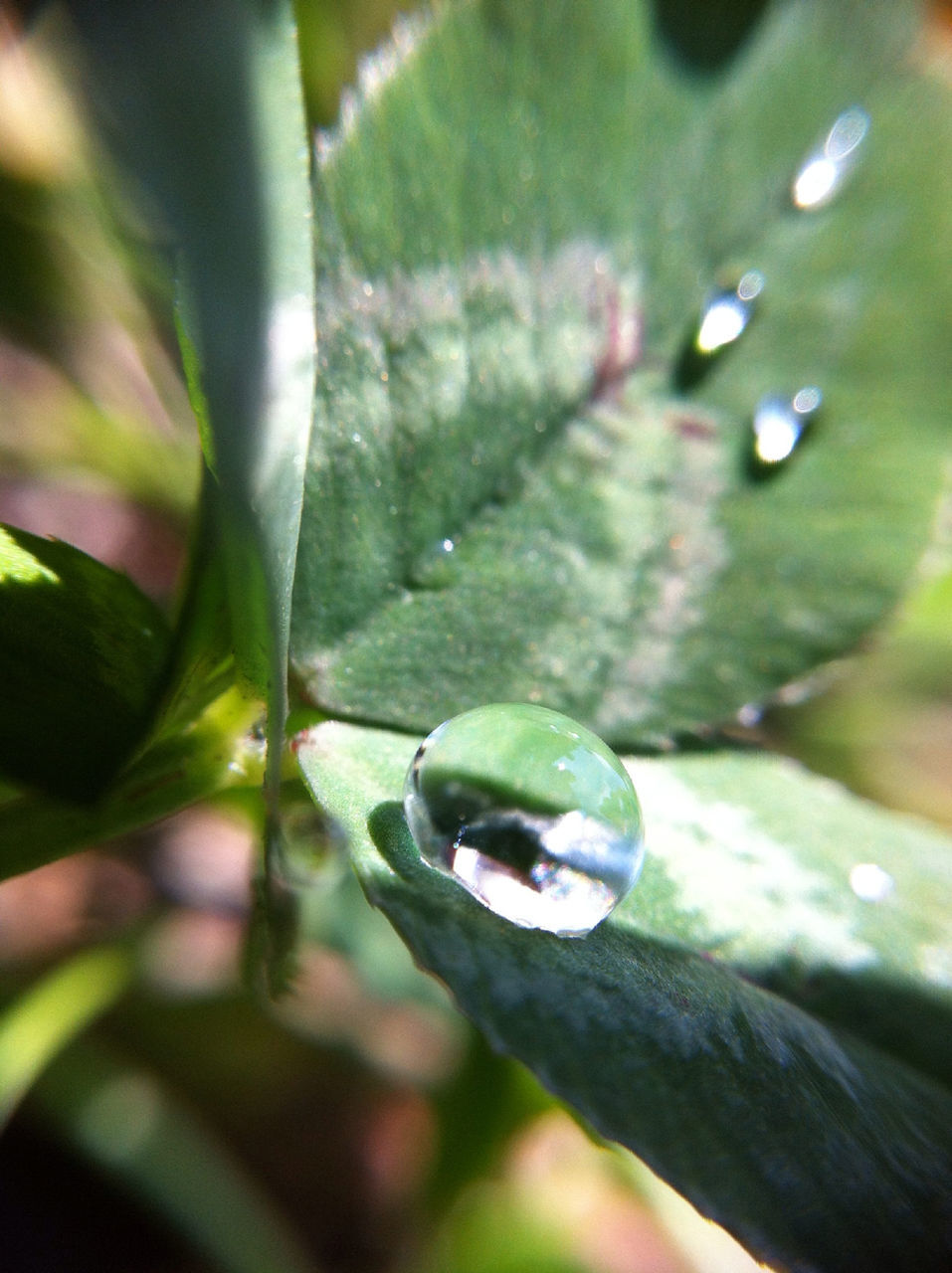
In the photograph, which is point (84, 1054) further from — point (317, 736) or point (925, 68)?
point (925, 68)

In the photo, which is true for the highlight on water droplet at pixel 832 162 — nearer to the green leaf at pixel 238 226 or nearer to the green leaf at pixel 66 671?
the green leaf at pixel 238 226

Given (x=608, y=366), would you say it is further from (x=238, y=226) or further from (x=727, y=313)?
(x=238, y=226)

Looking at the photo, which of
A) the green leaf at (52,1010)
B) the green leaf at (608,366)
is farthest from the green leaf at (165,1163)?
the green leaf at (608,366)

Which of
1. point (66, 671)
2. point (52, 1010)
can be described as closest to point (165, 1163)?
point (52, 1010)

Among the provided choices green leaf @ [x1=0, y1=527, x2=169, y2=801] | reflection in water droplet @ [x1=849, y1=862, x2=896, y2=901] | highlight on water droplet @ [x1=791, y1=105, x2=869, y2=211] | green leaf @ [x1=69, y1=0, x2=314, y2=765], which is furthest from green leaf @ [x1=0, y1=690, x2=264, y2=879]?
highlight on water droplet @ [x1=791, y1=105, x2=869, y2=211]

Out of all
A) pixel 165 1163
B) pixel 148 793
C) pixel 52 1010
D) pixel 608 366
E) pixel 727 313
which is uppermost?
pixel 727 313

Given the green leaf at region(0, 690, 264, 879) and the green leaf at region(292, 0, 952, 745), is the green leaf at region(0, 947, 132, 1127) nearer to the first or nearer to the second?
the green leaf at region(0, 690, 264, 879)

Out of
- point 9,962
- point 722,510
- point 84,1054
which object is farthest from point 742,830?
point 9,962
